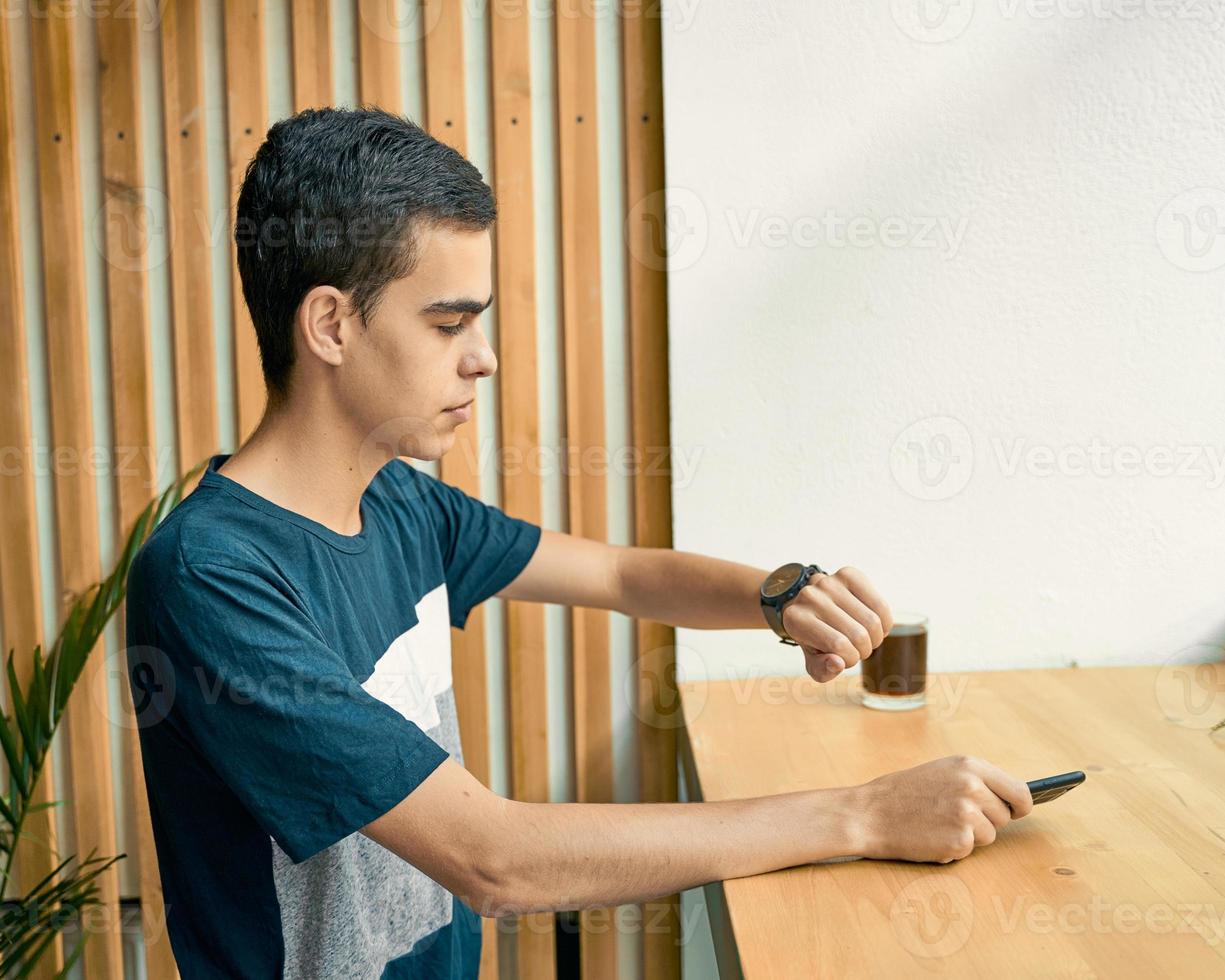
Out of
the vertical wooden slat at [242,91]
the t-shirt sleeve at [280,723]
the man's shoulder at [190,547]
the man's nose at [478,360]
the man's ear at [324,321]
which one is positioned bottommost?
the t-shirt sleeve at [280,723]

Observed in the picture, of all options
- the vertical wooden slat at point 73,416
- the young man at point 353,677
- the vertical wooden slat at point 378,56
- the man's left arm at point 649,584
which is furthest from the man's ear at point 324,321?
the vertical wooden slat at point 73,416

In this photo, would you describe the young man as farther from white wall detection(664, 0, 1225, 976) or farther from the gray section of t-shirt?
white wall detection(664, 0, 1225, 976)

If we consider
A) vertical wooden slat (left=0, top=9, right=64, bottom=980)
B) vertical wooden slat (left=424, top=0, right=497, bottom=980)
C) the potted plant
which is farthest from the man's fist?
vertical wooden slat (left=0, top=9, right=64, bottom=980)

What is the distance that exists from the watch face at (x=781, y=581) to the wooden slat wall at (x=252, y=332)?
43 cm

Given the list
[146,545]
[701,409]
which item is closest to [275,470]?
[146,545]

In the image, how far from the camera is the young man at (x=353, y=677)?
33.4 inches

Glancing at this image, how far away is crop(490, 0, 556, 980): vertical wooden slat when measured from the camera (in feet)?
5.24

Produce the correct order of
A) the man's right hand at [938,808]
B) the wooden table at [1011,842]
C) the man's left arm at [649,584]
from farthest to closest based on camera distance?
1. the man's left arm at [649,584]
2. the man's right hand at [938,808]
3. the wooden table at [1011,842]

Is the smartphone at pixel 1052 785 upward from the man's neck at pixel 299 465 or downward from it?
downward

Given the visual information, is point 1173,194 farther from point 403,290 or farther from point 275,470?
point 275,470

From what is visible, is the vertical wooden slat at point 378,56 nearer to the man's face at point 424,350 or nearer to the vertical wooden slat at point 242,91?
the vertical wooden slat at point 242,91

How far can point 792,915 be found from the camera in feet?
2.79

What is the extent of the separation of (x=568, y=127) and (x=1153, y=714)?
106 centimetres

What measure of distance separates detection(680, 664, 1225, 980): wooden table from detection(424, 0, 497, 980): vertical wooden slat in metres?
0.34
